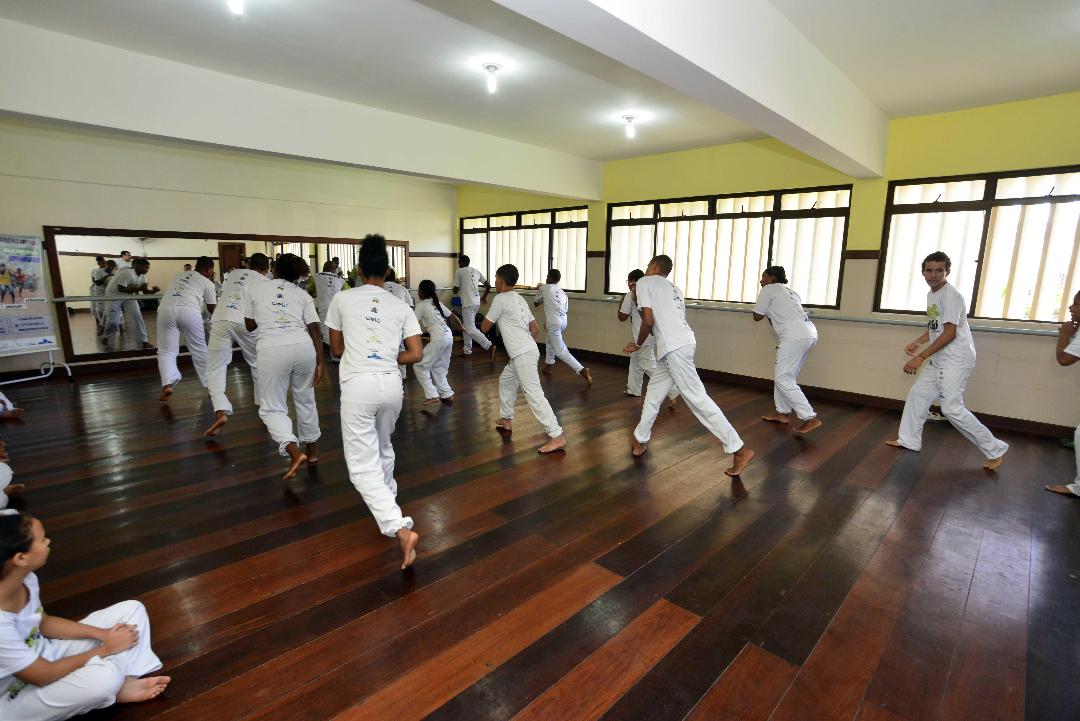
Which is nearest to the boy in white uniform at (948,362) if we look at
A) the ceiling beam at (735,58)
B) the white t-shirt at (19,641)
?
the ceiling beam at (735,58)

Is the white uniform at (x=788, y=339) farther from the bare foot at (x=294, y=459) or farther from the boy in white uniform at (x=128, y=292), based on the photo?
the boy in white uniform at (x=128, y=292)

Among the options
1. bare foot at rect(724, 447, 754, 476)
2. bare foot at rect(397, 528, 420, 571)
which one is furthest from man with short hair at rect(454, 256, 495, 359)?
bare foot at rect(397, 528, 420, 571)

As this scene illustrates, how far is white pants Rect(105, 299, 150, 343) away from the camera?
23.7 feet

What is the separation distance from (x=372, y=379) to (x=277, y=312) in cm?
136

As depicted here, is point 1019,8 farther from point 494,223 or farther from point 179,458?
point 494,223

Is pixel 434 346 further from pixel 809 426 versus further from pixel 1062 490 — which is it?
pixel 1062 490

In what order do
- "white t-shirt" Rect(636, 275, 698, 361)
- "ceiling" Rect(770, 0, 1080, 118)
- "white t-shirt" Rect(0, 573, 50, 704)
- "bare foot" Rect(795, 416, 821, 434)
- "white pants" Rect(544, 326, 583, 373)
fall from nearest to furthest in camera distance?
"white t-shirt" Rect(0, 573, 50, 704)
"ceiling" Rect(770, 0, 1080, 118)
"white t-shirt" Rect(636, 275, 698, 361)
"bare foot" Rect(795, 416, 821, 434)
"white pants" Rect(544, 326, 583, 373)

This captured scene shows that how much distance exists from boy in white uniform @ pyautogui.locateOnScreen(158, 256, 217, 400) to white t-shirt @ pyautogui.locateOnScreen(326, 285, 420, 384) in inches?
132

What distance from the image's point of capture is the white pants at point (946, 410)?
12.3 ft

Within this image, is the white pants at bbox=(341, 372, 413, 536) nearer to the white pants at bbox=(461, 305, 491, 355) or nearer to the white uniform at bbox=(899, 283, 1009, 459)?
the white uniform at bbox=(899, 283, 1009, 459)

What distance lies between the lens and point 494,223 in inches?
378

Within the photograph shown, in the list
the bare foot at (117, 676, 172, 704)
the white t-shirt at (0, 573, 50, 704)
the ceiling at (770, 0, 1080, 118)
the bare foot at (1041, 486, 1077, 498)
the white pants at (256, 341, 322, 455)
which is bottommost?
the bare foot at (1041, 486, 1077, 498)

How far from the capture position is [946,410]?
3.77 meters

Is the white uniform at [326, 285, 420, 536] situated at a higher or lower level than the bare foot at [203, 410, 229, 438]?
higher
